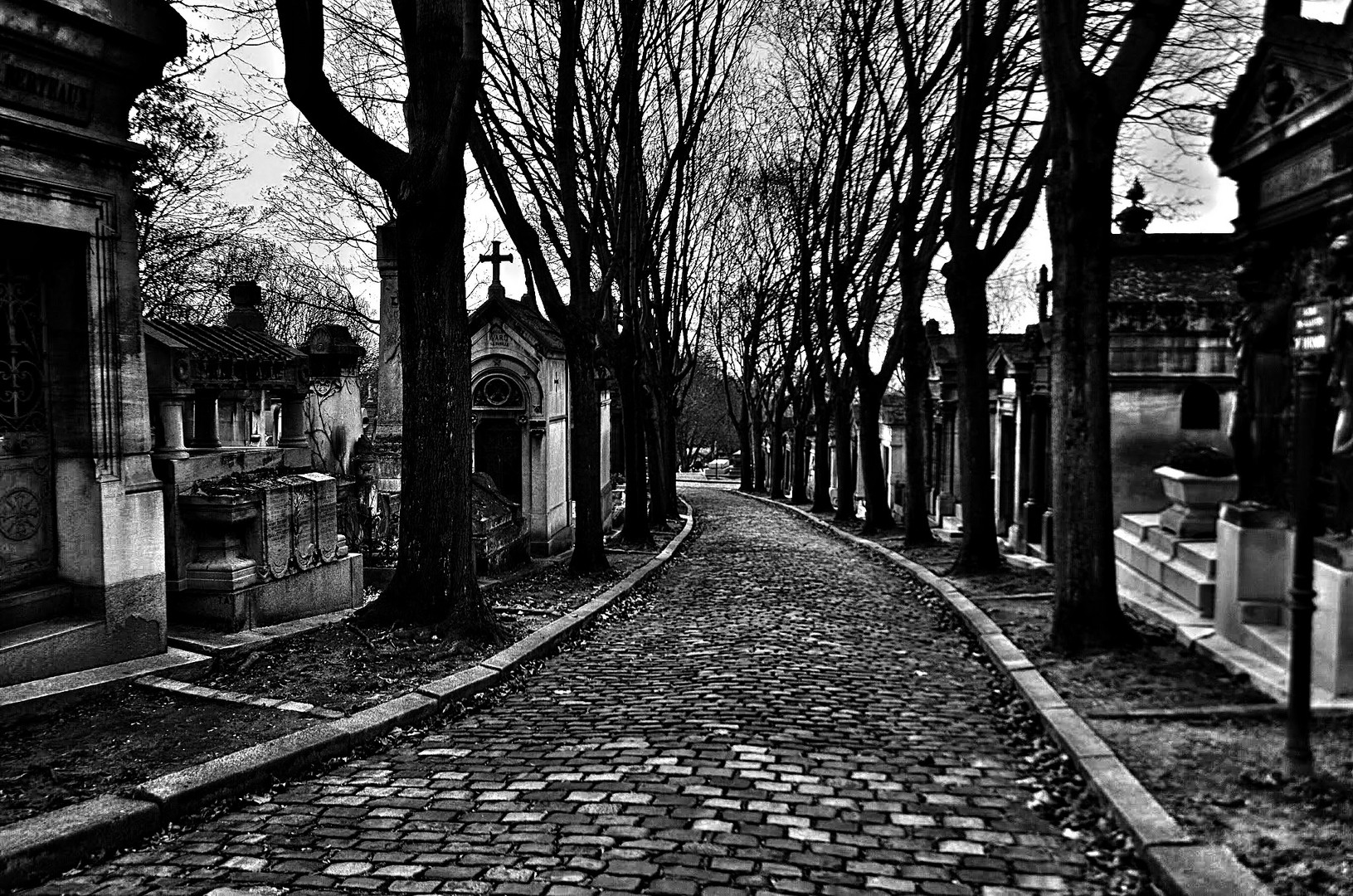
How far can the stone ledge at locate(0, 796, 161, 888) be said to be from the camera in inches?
153

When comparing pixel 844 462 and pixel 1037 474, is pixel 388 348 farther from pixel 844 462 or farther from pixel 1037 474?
pixel 844 462

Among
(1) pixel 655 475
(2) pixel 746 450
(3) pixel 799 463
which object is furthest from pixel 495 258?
(2) pixel 746 450

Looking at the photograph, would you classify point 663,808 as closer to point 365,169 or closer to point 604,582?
point 365,169

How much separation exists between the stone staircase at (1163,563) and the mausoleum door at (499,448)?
425 inches

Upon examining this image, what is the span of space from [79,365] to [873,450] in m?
15.2

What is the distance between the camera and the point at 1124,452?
11.7 metres

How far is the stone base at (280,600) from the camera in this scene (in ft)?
26.1

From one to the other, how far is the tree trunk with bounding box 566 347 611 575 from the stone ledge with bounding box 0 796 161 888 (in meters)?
8.82

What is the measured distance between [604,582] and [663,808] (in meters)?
8.09

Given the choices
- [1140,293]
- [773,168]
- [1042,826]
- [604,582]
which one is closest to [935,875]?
[1042,826]

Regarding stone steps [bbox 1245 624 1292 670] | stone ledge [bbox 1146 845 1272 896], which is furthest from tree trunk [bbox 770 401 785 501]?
stone ledge [bbox 1146 845 1272 896]

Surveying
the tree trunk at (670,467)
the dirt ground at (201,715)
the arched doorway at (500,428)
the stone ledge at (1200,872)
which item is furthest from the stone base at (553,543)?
the stone ledge at (1200,872)

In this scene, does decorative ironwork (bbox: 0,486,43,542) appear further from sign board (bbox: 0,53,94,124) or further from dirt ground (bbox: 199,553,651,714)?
sign board (bbox: 0,53,94,124)

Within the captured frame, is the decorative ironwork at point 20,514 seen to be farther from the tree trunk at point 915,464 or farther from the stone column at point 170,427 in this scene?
the tree trunk at point 915,464
